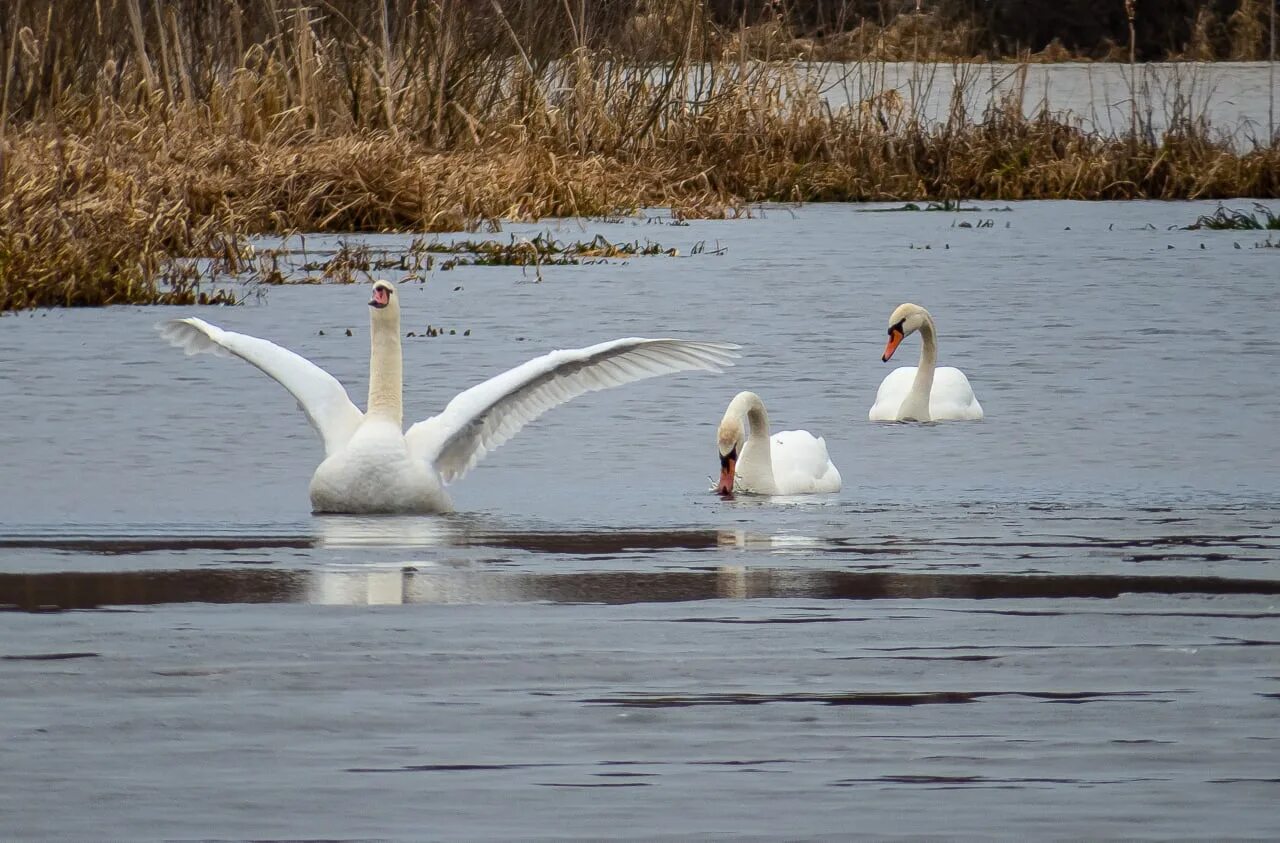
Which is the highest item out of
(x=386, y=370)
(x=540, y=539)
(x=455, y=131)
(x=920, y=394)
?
(x=455, y=131)

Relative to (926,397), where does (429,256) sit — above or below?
above

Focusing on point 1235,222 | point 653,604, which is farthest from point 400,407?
point 1235,222

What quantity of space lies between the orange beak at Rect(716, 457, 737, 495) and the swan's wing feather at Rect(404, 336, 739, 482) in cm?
31

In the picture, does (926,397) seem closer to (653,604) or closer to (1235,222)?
(653,604)

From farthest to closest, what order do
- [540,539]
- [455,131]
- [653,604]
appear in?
[455,131]
[540,539]
[653,604]

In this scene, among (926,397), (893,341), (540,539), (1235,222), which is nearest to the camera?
(540,539)

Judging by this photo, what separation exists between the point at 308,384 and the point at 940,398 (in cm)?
299

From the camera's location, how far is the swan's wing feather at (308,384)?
7.96m

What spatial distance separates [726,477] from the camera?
818cm

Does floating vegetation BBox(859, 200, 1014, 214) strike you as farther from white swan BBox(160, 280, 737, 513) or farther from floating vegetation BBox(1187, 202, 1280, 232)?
white swan BBox(160, 280, 737, 513)

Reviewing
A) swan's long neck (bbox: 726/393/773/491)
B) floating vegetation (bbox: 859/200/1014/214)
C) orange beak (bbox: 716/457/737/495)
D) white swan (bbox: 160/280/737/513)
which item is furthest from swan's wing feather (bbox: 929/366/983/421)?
floating vegetation (bbox: 859/200/1014/214)

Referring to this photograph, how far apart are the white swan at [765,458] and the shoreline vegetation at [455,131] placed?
5567 millimetres

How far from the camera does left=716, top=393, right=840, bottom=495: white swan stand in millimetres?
8289

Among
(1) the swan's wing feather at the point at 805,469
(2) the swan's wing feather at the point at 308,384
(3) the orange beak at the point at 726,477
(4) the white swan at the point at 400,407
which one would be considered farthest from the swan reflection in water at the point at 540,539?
(1) the swan's wing feather at the point at 805,469
